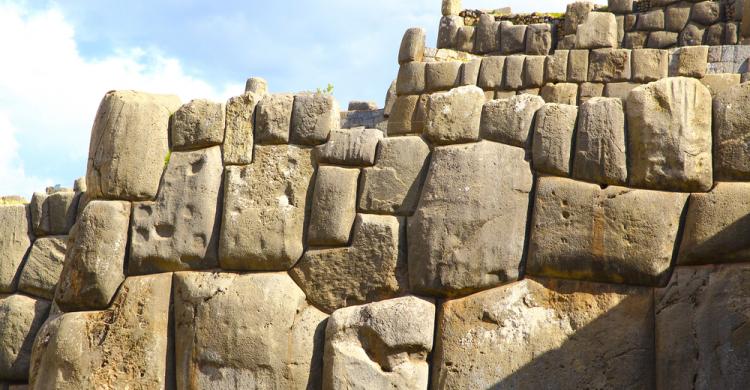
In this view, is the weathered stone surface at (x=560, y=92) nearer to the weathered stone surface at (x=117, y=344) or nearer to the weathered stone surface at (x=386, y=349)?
the weathered stone surface at (x=386, y=349)

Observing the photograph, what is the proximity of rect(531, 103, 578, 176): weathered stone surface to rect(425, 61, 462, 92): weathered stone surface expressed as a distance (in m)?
6.60

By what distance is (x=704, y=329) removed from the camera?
6246mm

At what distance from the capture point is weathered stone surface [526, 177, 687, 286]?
6.56 m

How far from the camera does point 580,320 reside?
22.0ft

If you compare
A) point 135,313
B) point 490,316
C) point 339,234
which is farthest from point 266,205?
point 490,316

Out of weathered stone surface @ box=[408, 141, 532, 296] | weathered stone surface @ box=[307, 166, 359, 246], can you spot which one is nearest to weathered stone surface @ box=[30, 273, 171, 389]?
weathered stone surface @ box=[307, 166, 359, 246]

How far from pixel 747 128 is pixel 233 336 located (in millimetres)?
Result: 3873

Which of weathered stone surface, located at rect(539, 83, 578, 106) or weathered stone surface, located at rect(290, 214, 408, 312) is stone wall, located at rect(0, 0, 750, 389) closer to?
weathered stone surface, located at rect(290, 214, 408, 312)

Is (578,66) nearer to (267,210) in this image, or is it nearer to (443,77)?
(443,77)

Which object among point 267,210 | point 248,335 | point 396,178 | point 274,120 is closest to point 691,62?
point 396,178

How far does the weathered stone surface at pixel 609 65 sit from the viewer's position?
13.3 m

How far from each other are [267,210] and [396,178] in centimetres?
103

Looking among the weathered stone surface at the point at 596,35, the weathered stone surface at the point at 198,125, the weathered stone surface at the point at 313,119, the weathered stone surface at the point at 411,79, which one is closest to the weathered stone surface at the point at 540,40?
the weathered stone surface at the point at 596,35

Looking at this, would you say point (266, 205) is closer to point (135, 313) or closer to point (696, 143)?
point (135, 313)
